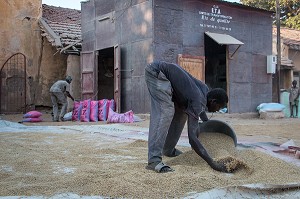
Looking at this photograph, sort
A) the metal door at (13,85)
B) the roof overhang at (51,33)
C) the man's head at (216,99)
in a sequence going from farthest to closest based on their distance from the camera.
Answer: the roof overhang at (51,33) → the metal door at (13,85) → the man's head at (216,99)

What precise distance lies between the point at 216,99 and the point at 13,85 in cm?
1132

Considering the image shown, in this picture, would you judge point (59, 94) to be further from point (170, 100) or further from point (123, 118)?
point (170, 100)

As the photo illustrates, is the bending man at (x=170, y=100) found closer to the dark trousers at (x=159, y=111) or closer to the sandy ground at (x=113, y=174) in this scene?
the dark trousers at (x=159, y=111)

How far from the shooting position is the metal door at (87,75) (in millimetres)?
12555

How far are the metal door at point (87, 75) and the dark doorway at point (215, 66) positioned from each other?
4391mm

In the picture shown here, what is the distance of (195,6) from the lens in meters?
10.9

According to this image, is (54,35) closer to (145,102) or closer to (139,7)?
(139,7)

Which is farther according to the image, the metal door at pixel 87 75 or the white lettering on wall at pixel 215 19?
the metal door at pixel 87 75

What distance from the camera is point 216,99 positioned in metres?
3.09

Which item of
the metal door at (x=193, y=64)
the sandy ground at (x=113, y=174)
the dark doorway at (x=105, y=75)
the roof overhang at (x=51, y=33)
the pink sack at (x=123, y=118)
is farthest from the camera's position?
the dark doorway at (x=105, y=75)

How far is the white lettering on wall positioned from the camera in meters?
11.1

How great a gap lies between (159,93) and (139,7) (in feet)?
25.7

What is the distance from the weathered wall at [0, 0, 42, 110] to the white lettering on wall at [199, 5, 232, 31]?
6.45 meters

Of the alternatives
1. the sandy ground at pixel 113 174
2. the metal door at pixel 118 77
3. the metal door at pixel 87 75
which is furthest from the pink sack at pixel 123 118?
the sandy ground at pixel 113 174
